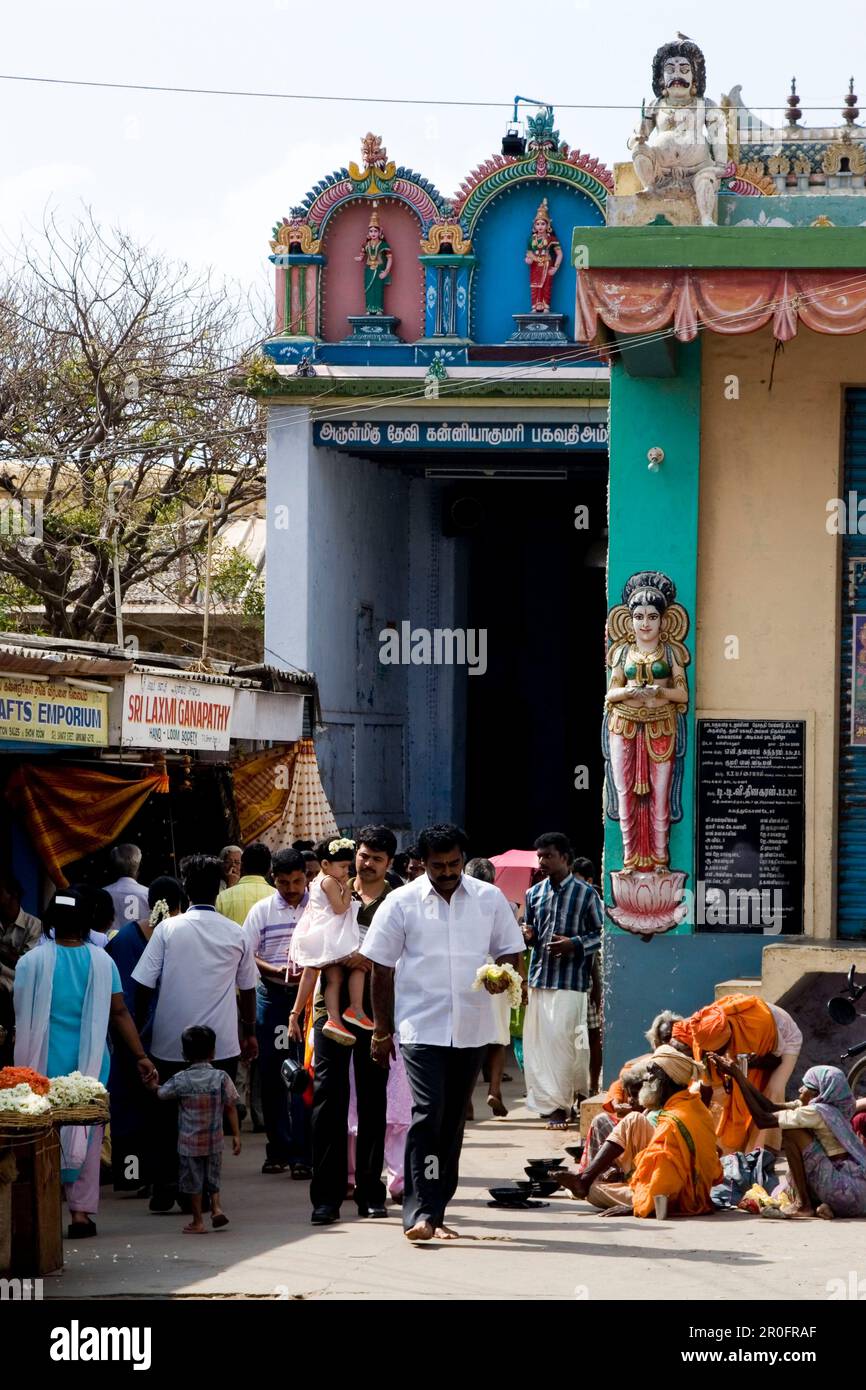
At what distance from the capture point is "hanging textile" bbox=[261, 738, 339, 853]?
1667 cm

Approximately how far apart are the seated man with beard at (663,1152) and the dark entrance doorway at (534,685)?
15962 mm

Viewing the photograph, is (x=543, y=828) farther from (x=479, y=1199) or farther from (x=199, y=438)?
(x=479, y=1199)

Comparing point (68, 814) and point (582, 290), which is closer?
point (582, 290)

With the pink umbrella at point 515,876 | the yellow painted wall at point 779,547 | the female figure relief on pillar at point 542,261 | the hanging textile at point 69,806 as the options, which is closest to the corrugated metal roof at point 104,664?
the hanging textile at point 69,806

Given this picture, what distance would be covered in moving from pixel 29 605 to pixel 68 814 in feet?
38.8

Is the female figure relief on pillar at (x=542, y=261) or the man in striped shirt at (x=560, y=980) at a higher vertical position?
the female figure relief on pillar at (x=542, y=261)

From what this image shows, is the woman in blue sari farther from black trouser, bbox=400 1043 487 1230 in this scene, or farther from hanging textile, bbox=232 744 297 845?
hanging textile, bbox=232 744 297 845

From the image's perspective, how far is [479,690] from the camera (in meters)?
25.5

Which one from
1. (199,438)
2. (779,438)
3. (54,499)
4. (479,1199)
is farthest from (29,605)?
(479,1199)

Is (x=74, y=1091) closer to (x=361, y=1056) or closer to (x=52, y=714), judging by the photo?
(x=361, y=1056)

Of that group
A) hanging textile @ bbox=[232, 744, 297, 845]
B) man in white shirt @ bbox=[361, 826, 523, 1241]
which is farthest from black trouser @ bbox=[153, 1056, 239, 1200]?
hanging textile @ bbox=[232, 744, 297, 845]

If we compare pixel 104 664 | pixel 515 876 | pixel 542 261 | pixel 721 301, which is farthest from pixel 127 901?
pixel 542 261

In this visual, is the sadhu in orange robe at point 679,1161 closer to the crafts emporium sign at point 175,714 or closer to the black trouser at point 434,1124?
the black trouser at point 434,1124

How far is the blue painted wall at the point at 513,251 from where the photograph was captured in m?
Answer: 19.0
